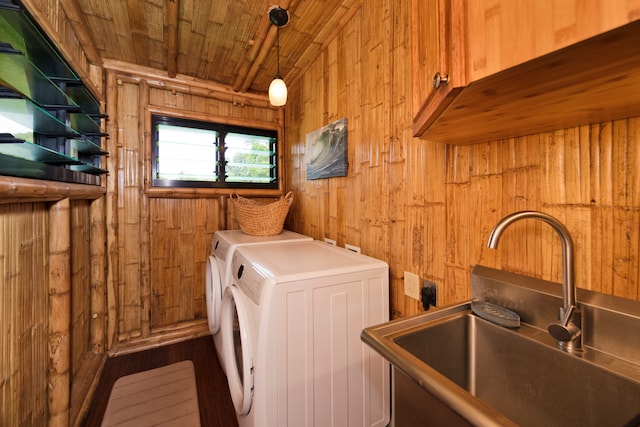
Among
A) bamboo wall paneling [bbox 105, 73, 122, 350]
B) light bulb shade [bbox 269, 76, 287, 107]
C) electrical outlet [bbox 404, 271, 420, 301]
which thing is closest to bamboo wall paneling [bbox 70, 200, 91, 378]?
Result: bamboo wall paneling [bbox 105, 73, 122, 350]

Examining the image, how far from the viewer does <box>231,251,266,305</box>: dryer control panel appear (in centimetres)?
111

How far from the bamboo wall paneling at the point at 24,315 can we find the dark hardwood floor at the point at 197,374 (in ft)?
1.71

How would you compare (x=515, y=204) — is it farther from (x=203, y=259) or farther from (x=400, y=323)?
(x=203, y=259)

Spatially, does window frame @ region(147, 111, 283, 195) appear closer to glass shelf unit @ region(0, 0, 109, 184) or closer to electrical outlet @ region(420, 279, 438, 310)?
glass shelf unit @ region(0, 0, 109, 184)

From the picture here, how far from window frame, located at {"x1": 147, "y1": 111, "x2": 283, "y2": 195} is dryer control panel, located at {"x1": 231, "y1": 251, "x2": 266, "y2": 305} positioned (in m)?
1.34

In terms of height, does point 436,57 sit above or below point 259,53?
below

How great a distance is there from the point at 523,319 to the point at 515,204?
39cm

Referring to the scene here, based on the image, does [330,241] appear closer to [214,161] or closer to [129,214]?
[214,161]

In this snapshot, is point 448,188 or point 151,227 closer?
point 448,188

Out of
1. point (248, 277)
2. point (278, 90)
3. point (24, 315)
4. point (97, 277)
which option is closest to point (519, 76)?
point (248, 277)

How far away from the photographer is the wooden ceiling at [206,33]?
1.64m

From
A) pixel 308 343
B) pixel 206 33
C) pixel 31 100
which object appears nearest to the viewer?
pixel 31 100

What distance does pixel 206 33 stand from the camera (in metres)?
1.90

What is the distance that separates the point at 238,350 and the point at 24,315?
3.18 ft
